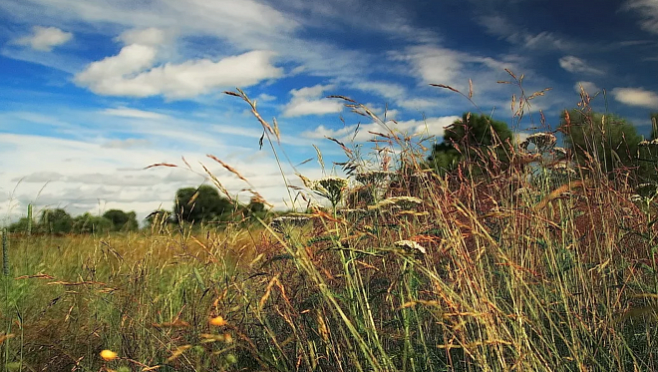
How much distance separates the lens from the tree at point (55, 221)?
635 cm

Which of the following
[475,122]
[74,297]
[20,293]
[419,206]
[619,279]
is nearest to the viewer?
[619,279]

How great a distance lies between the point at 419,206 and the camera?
3.00 m

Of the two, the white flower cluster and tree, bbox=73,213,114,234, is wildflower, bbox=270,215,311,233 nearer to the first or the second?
the white flower cluster

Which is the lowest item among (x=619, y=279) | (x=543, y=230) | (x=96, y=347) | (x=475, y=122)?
(x=96, y=347)

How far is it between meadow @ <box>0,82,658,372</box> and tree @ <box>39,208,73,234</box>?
273cm

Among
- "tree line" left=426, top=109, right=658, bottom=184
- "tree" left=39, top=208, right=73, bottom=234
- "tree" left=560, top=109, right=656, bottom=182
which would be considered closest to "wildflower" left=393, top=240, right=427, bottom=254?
"tree line" left=426, top=109, right=658, bottom=184

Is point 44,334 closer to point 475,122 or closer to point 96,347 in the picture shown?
point 96,347

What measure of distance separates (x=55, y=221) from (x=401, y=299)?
746 centimetres

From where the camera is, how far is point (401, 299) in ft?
6.26

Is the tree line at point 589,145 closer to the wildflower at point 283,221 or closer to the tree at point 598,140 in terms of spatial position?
the tree at point 598,140

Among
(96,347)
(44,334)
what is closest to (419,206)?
(96,347)

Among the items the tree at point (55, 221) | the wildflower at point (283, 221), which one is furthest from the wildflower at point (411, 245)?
the tree at point (55, 221)

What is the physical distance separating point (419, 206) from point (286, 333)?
1.03 meters

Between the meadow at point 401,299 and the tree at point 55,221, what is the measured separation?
8.95 ft
